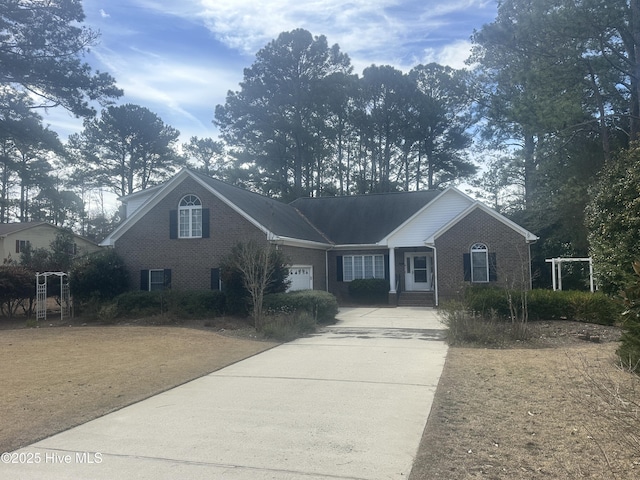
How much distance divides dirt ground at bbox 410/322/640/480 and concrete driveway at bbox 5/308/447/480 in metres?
0.33

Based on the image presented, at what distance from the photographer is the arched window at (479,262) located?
2230 centimetres

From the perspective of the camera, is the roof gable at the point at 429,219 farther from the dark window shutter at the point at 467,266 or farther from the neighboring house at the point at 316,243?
the dark window shutter at the point at 467,266

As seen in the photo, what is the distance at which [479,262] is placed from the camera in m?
22.4

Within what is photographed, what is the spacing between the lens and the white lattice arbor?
1946 centimetres

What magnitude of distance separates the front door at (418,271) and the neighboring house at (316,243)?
5cm

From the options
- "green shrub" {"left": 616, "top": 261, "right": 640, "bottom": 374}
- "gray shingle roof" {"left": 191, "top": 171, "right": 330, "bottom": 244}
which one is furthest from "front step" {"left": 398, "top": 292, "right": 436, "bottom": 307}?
"green shrub" {"left": 616, "top": 261, "right": 640, "bottom": 374}

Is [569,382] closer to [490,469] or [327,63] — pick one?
[490,469]

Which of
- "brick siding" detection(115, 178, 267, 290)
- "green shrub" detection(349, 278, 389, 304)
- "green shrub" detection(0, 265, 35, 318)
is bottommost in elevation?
"green shrub" detection(349, 278, 389, 304)

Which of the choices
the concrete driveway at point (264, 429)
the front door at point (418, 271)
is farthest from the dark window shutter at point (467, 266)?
the concrete driveway at point (264, 429)

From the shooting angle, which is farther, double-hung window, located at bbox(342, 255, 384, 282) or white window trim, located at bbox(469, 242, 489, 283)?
double-hung window, located at bbox(342, 255, 384, 282)

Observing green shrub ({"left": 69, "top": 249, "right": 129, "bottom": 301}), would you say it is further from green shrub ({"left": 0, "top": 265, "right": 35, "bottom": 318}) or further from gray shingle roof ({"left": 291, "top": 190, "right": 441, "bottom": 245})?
gray shingle roof ({"left": 291, "top": 190, "right": 441, "bottom": 245})

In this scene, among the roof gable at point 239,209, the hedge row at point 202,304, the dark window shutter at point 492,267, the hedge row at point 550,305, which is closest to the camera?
the hedge row at point 550,305

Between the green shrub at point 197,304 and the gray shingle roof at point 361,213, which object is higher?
the gray shingle roof at point 361,213

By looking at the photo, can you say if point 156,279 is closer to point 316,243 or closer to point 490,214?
point 316,243
